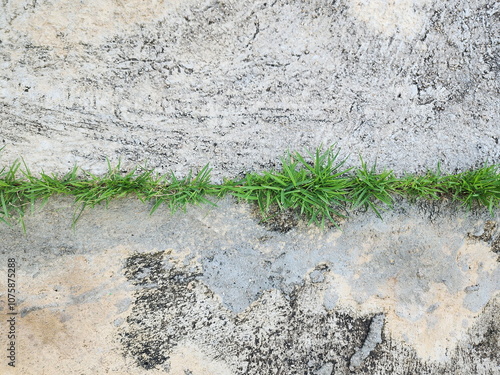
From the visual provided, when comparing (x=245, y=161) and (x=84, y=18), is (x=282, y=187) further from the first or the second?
(x=84, y=18)

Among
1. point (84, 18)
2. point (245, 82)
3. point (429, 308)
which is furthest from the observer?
point (429, 308)

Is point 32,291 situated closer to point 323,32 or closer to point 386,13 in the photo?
point 323,32

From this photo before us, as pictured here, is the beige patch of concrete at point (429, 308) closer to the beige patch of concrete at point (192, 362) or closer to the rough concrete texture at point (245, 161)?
the rough concrete texture at point (245, 161)

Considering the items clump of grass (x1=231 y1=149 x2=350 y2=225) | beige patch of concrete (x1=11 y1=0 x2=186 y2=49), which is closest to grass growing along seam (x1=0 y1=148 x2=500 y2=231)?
clump of grass (x1=231 y1=149 x2=350 y2=225)

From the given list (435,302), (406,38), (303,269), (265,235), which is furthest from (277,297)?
(406,38)

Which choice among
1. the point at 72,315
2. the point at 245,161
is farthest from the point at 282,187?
the point at 72,315
